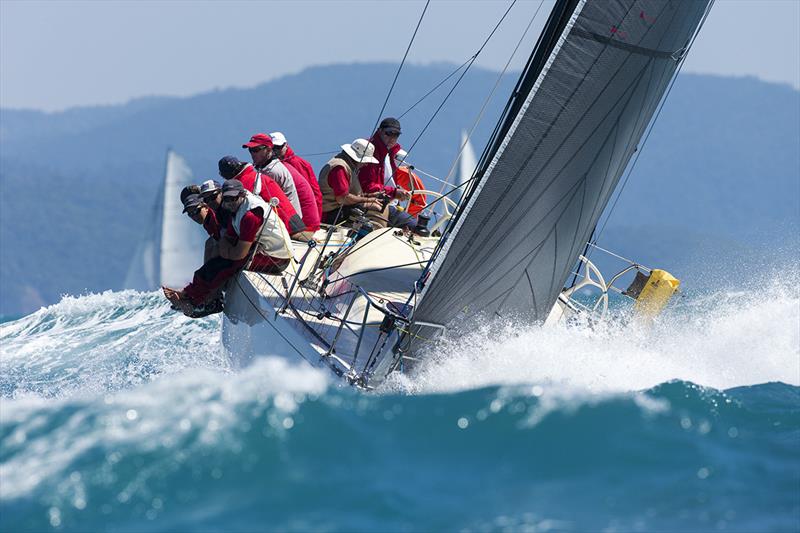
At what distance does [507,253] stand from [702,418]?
1649 mm

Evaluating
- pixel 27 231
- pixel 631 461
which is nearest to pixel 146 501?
pixel 631 461

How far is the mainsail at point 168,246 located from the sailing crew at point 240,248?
21.4 metres

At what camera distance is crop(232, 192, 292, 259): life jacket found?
27.3 feet

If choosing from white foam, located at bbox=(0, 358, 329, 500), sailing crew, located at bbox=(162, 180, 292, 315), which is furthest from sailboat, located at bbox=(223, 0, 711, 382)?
white foam, located at bbox=(0, 358, 329, 500)

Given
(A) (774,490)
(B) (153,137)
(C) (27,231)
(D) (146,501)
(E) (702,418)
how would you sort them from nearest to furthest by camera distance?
(D) (146,501) < (A) (774,490) < (E) (702,418) < (C) (27,231) < (B) (153,137)

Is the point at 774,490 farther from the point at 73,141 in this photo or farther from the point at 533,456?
the point at 73,141

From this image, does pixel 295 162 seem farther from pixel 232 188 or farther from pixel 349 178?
pixel 232 188

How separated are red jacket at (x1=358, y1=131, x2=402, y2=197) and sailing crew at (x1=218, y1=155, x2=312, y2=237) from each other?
92cm

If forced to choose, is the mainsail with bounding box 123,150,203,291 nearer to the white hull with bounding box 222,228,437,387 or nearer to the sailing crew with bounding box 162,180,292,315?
the sailing crew with bounding box 162,180,292,315

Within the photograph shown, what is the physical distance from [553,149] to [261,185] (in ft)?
8.52

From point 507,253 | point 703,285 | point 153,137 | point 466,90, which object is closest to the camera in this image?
point 507,253

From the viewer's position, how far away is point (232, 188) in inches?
323

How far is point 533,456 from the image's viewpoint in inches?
221

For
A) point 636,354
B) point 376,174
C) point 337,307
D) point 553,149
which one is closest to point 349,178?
point 376,174
